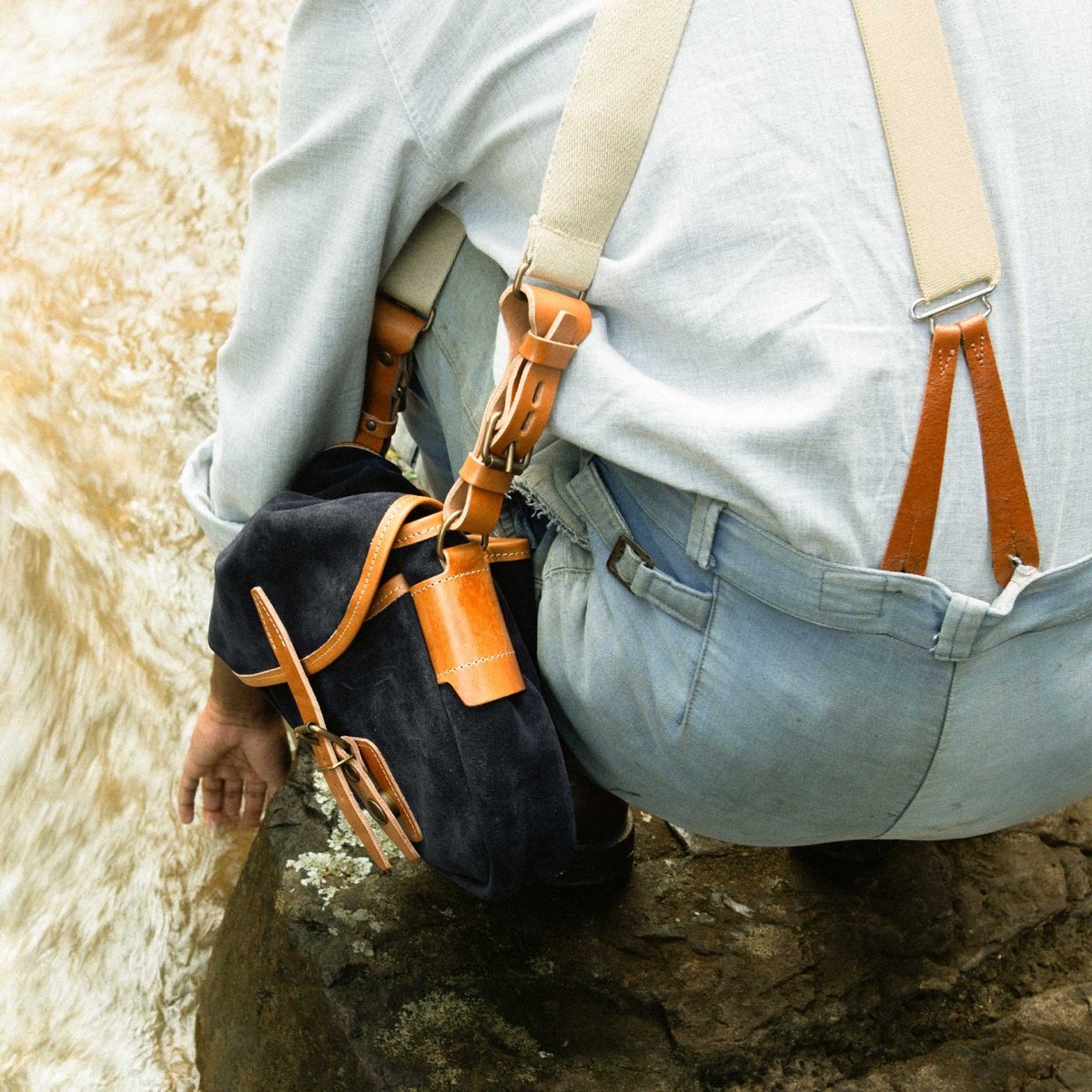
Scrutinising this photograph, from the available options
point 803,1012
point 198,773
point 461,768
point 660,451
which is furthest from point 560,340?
point 803,1012

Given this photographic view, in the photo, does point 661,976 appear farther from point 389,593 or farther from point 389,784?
point 389,593

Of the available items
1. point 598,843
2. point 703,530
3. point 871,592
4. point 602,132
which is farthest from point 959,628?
point 598,843

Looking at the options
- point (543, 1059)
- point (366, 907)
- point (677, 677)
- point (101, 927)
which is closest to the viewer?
point (677, 677)

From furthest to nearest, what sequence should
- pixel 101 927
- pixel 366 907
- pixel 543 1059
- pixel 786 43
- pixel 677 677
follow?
1. pixel 101 927
2. pixel 366 907
3. pixel 543 1059
4. pixel 677 677
5. pixel 786 43

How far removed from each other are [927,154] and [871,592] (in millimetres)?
289

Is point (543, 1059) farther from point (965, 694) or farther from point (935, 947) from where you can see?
point (965, 694)

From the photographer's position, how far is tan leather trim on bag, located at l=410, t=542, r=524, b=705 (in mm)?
983

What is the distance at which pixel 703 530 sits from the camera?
2.95ft

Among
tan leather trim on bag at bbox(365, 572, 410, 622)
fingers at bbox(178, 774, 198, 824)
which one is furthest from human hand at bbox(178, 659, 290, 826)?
tan leather trim on bag at bbox(365, 572, 410, 622)

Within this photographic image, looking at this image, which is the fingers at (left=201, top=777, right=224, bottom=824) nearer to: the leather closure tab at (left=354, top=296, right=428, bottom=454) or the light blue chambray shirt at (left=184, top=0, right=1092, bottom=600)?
the leather closure tab at (left=354, top=296, right=428, bottom=454)

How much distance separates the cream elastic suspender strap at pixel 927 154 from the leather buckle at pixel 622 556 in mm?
267

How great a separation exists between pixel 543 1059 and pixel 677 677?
56cm

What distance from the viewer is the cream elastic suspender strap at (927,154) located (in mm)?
811

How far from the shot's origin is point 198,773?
1381mm
